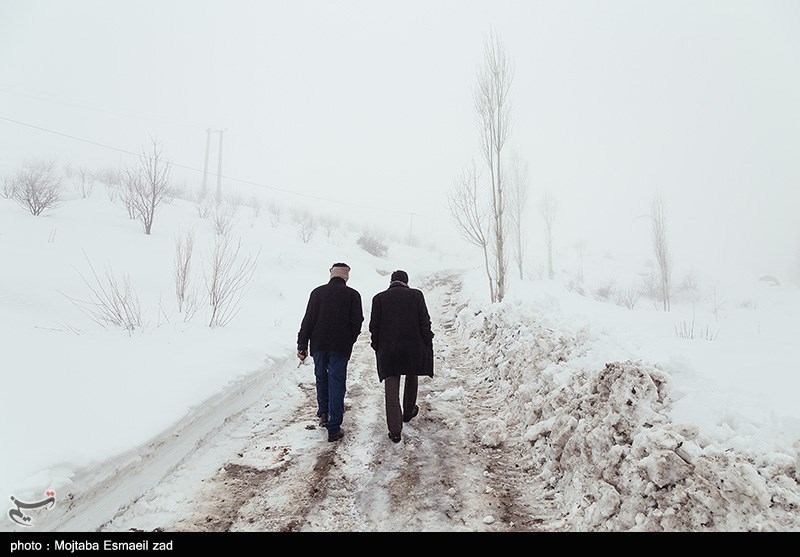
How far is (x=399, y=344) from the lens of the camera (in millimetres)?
4449

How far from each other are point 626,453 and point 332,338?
3118mm

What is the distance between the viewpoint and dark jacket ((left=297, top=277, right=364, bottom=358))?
444 cm

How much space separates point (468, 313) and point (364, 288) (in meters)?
7.55

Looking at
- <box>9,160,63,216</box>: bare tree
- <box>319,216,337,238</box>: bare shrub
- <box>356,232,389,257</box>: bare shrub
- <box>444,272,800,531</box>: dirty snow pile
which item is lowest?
<box>444,272,800,531</box>: dirty snow pile

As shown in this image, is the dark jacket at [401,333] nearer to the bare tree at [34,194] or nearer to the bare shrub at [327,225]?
the bare tree at [34,194]

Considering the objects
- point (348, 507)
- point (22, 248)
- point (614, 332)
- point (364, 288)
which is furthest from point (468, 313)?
point (22, 248)

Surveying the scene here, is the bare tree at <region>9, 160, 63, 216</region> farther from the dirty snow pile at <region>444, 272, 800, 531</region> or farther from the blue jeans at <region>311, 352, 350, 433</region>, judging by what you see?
the dirty snow pile at <region>444, 272, 800, 531</region>

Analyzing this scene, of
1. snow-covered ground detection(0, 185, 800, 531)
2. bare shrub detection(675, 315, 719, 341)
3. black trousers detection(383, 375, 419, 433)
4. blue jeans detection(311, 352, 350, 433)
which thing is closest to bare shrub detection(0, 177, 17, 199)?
snow-covered ground detection(0, 185, 800, 531)

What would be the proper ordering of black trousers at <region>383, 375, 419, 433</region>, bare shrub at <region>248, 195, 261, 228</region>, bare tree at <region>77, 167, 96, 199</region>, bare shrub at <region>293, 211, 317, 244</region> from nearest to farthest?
black trousers at <region>383, 375, 419, 433</region>, bare tree at <region>77, 167, 96, 199</region>, bare shrub at <region>293, 211, 317, 244</region>, bare shrub at <region>248, 195, 261, 228</region>

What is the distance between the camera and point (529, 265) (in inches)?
1686

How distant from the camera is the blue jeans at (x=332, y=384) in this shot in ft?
14.2

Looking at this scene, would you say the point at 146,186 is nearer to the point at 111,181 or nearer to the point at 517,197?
the point at 111,181

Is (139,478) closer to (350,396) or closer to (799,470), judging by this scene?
(350,396)

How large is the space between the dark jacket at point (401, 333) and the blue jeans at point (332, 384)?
467mm
